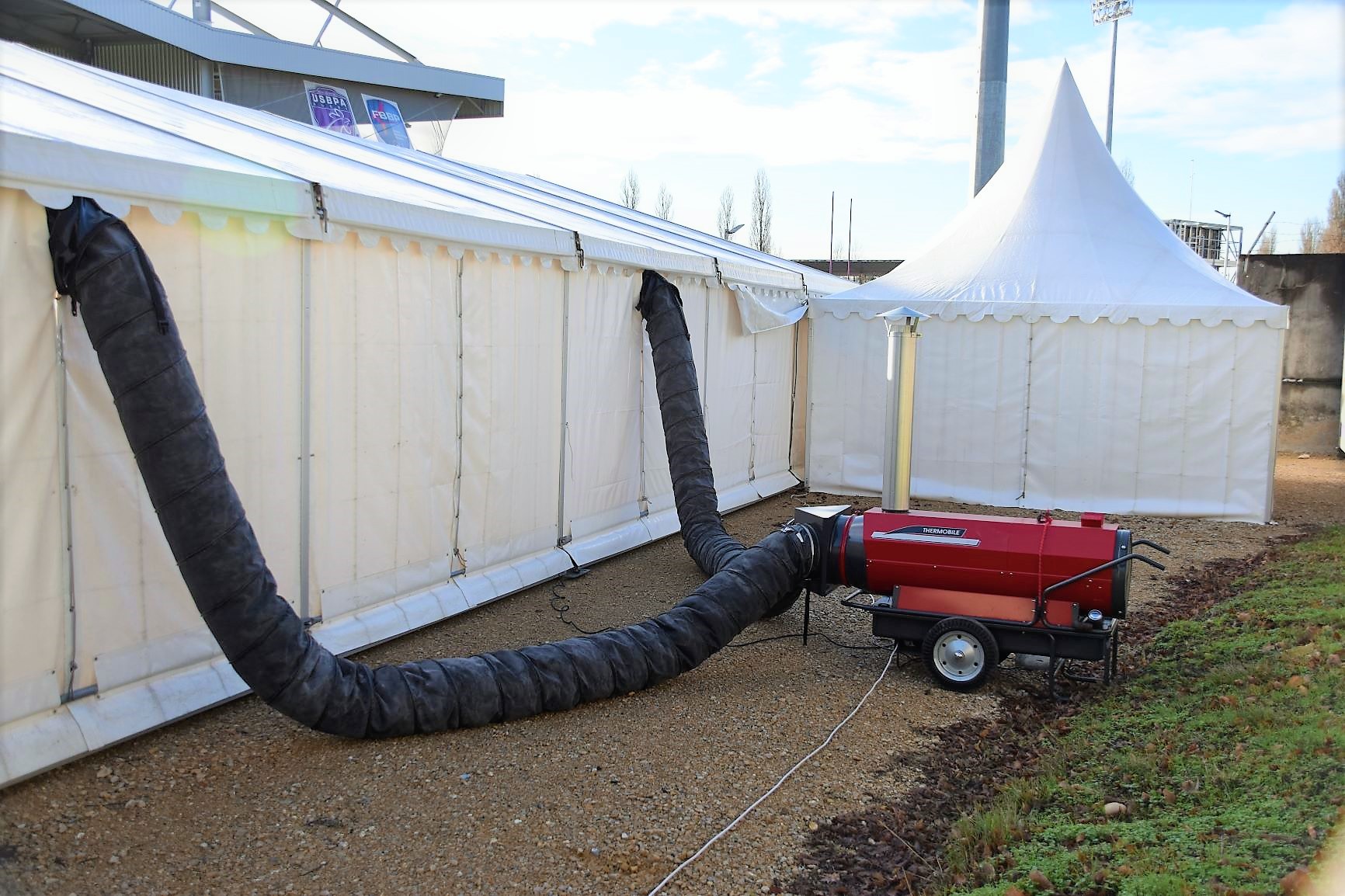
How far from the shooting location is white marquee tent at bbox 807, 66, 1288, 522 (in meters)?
10.9

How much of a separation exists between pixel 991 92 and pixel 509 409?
1589 cm

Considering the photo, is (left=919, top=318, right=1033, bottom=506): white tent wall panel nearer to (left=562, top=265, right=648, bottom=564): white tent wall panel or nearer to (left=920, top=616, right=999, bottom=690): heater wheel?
(left=562, top=265, right=648, bottom=564): white tent wall panel

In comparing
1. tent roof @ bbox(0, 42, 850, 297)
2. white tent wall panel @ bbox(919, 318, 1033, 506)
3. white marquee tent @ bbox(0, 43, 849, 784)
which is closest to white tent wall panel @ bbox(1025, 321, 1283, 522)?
white tent wall panel @ bbox(919, 318, 1033, 506)

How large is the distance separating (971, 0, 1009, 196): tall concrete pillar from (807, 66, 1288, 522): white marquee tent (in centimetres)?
724

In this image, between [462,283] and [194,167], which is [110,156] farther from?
[462,283]

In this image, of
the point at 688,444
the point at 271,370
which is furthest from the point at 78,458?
the point at 688,444

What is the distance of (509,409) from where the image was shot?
24.0ft

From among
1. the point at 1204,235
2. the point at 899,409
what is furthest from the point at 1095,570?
the point at 1204,235

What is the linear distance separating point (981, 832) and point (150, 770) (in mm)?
3443

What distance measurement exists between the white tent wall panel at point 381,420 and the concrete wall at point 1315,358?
16213 millimetres

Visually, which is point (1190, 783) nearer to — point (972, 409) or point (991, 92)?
point (972, 409)

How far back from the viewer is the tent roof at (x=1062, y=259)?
1104 cm

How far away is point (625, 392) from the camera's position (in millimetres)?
8922

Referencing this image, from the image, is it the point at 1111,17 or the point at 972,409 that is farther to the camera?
the point at 1111,17
